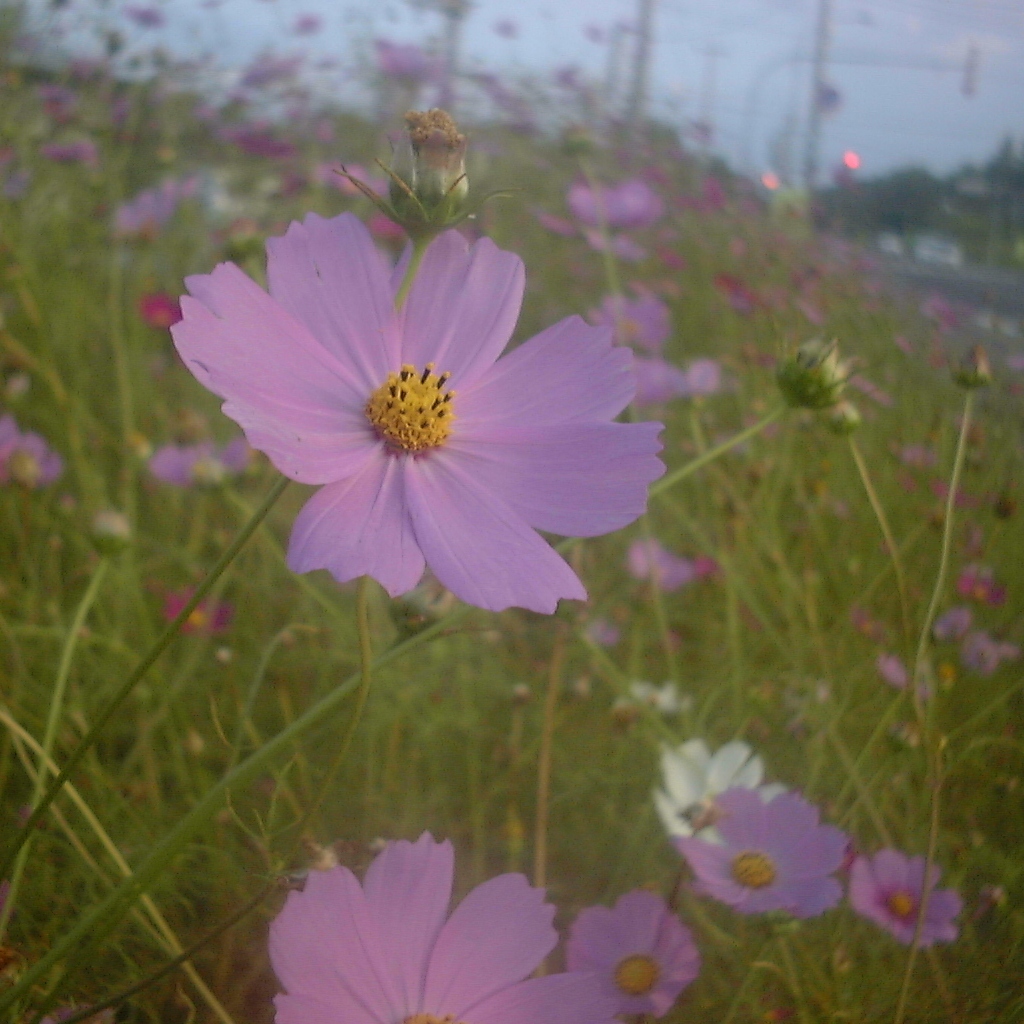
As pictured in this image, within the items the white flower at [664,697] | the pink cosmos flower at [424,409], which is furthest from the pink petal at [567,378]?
the white flower at [664,697]

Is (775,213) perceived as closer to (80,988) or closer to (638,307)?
(638,307)

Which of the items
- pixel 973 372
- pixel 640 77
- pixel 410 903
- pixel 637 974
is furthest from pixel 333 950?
pixel 640 77

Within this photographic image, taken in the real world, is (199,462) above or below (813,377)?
below

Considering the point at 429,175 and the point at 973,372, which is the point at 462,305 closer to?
the point at 429,175

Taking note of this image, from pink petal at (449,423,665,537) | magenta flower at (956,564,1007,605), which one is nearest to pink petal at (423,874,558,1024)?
pink petal at (449,423,665,537)

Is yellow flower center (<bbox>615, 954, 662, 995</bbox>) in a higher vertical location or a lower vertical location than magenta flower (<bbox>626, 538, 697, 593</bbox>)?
higher

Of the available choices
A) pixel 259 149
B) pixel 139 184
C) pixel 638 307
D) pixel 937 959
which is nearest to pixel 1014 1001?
pixel 937 959

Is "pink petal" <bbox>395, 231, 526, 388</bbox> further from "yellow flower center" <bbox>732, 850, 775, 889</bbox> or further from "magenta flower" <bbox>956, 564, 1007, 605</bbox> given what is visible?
"magenta flower" <bbox>956, 564, 1007, 605</bbox>

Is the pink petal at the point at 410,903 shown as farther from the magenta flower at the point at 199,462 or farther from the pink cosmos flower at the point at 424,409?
the magenta flower at the point at 199,462
